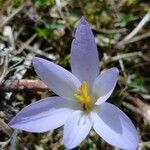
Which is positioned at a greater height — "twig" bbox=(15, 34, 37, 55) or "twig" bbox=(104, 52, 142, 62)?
"twig" bbox=(15, 34, 37, 55)

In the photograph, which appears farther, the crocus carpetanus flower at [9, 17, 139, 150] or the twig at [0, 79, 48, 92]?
the twig at [0, 79, 48, 92]

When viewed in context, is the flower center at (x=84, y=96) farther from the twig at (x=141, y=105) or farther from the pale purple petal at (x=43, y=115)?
the twig at (x=141, y=105)

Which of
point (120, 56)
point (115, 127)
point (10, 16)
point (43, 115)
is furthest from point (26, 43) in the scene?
point (115, 127)

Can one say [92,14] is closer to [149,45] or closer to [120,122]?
[149,45]

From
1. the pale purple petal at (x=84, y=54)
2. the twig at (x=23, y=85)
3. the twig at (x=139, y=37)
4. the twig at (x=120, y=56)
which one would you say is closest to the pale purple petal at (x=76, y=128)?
the pale purple petal at (x=84, y=54)

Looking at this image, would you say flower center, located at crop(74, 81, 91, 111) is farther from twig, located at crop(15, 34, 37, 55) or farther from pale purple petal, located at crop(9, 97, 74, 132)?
twig, located at crop(15, 34, 37, 55)

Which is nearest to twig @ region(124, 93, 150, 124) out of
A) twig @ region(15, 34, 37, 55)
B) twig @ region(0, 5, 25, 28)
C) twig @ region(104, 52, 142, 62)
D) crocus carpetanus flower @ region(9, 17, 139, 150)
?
twig @ region(104, 52, 142, 62)

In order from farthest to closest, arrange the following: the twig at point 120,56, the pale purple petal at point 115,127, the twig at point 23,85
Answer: the twig at point 120,56 < the twig at point 23,85 < the pale purple petal at point 115,127

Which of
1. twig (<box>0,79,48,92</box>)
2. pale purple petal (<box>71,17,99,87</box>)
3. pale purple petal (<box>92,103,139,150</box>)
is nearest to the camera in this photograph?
pale purple petal (<box>92,103,139,150</box>)

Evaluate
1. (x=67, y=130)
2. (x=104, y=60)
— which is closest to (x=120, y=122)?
(x=67, y=130)
